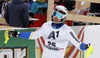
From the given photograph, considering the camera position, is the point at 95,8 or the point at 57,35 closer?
the point at 57,35

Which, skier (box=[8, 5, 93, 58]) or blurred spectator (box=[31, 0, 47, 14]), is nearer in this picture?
skier (box=[8, 5, 93, 58])

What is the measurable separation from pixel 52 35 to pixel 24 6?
193cm

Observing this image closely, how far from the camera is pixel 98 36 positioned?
4625 mm

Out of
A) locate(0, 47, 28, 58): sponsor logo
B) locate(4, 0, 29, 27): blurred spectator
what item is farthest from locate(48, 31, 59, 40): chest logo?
locate(4, 0, 29, 27): blurred spectator

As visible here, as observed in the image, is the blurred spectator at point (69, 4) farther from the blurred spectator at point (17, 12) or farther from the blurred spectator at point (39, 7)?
the blurred spectator at point (17, 12)

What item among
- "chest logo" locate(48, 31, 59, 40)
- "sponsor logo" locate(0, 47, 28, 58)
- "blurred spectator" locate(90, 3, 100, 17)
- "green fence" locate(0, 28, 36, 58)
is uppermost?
"chest logo" locate(48, 31, 59, 40)

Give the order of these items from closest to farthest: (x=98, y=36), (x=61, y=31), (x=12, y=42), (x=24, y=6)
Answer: (x=61, y=31) → (x=12, y=42) → (x=98, y=36) → (x=24, y=6)

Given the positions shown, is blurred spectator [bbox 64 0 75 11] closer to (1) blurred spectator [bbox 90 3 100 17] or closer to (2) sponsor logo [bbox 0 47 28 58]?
(1) blurred spectator [bbox 90 3 100 17]

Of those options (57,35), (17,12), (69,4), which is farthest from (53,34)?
(69,4)

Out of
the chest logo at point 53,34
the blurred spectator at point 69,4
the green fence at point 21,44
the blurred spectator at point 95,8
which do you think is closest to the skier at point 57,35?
the chest logo at point 53,34

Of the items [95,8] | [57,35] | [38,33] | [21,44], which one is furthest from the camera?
[95,8]

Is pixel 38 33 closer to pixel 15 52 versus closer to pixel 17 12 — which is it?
pixel 15 52

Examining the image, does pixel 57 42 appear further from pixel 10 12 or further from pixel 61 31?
pixel 10 12

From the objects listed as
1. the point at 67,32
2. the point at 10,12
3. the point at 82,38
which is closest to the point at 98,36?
the point at 82,38
